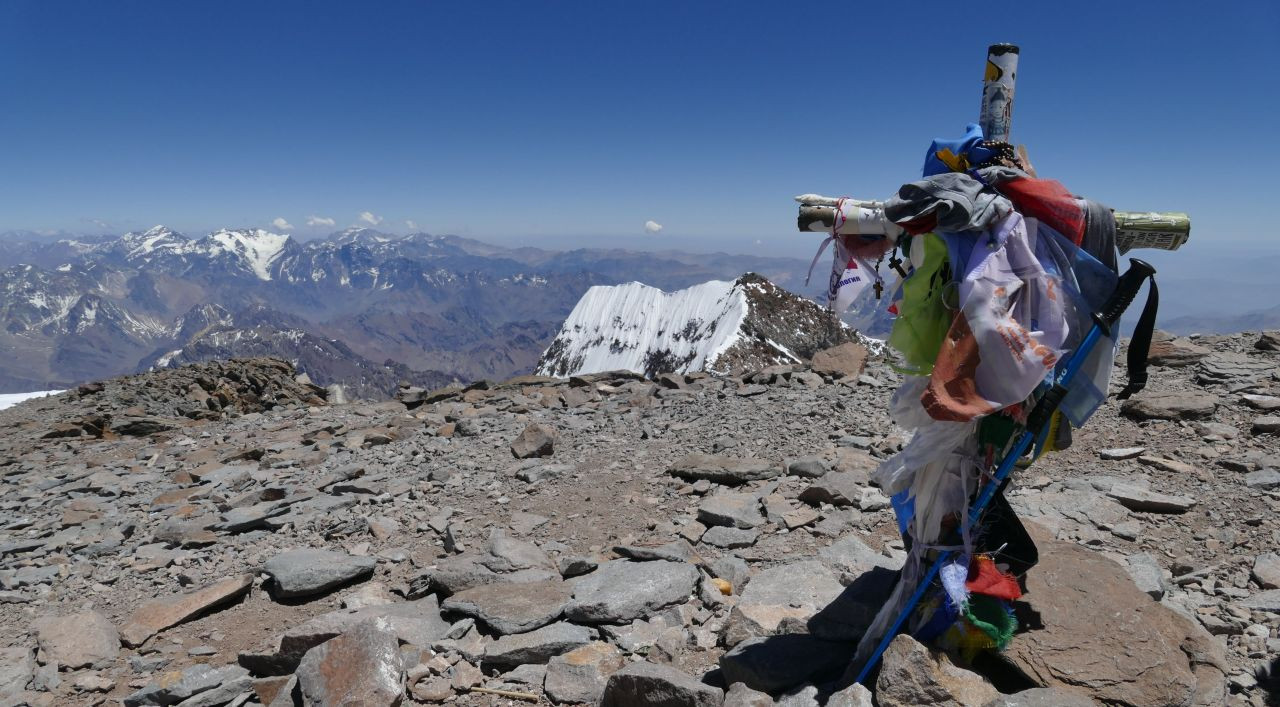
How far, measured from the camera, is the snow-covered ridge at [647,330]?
3753cm

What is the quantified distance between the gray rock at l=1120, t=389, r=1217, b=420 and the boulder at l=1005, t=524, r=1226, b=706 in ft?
18.1

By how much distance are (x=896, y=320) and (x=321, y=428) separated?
12320mm

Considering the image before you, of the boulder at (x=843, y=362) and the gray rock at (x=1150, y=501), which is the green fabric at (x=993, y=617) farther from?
the boulder at (x=843, y=362)

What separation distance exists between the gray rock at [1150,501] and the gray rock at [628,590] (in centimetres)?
438

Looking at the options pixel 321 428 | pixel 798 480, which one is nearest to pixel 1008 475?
pixel 798 480

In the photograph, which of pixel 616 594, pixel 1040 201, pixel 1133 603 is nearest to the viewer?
pixel 1040 201

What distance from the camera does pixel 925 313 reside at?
3.29 metres

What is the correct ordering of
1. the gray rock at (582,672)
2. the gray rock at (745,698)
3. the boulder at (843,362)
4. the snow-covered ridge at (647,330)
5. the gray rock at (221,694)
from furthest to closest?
the snow-covered ridge at (647,330), the boulder at (843,362), the gray rock at (221,694), the gray rock at (582,672), the gray rock at (745,698)

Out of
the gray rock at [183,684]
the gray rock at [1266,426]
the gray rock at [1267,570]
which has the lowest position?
the gray rock at [183,684]

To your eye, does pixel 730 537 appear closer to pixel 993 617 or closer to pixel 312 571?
pixel 993 617

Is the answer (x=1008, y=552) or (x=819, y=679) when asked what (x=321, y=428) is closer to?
(x=819, y=679)

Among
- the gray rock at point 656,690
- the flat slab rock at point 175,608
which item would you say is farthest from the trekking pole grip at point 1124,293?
the flat slab rock at point 175,608

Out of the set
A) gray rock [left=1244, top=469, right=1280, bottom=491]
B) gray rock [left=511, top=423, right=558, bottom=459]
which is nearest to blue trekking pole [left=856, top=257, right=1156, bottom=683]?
gray rock [left=1244, top=469, right=1280, bottom=491]

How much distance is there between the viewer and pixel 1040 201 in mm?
3236
